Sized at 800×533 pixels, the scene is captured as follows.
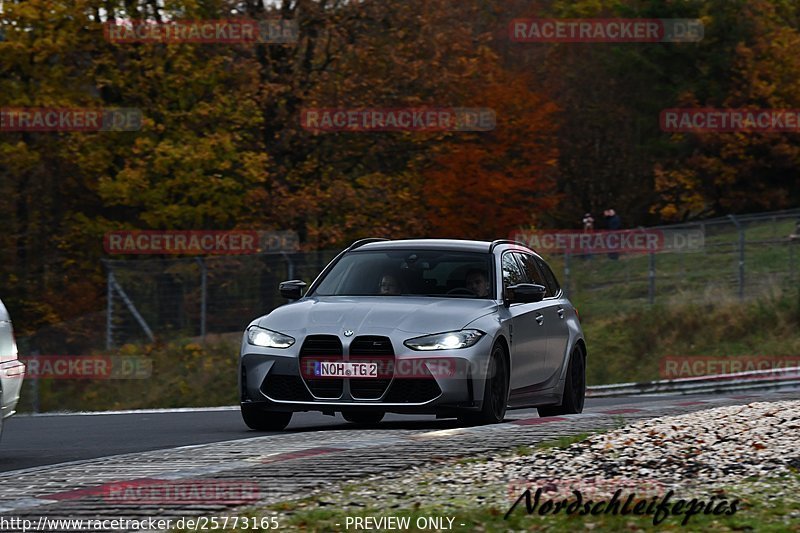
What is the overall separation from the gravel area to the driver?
3.40 metres

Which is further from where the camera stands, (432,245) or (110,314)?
(110,314)

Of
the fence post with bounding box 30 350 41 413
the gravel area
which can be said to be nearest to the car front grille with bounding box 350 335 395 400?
the gravel area

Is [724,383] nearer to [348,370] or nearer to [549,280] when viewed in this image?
[549,280]

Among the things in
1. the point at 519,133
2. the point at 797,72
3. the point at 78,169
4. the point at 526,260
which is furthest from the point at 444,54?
the point at 526,260

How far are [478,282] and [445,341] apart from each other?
1421mm

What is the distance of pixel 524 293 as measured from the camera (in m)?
14.1

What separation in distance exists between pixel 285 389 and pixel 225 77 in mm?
31214

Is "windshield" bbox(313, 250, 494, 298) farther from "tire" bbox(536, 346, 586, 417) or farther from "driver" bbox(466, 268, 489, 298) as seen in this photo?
"tire" bbox(536, 346, 586, 417)

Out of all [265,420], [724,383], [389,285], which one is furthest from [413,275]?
[724,383]

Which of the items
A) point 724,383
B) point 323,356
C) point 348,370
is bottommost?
point 724,383

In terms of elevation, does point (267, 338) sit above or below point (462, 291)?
below

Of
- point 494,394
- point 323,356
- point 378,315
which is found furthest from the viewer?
point 494,394

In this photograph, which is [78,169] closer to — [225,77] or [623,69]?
[225,77]

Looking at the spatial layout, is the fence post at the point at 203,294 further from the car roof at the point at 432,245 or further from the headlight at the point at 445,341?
the headlight at the point at 445,341
